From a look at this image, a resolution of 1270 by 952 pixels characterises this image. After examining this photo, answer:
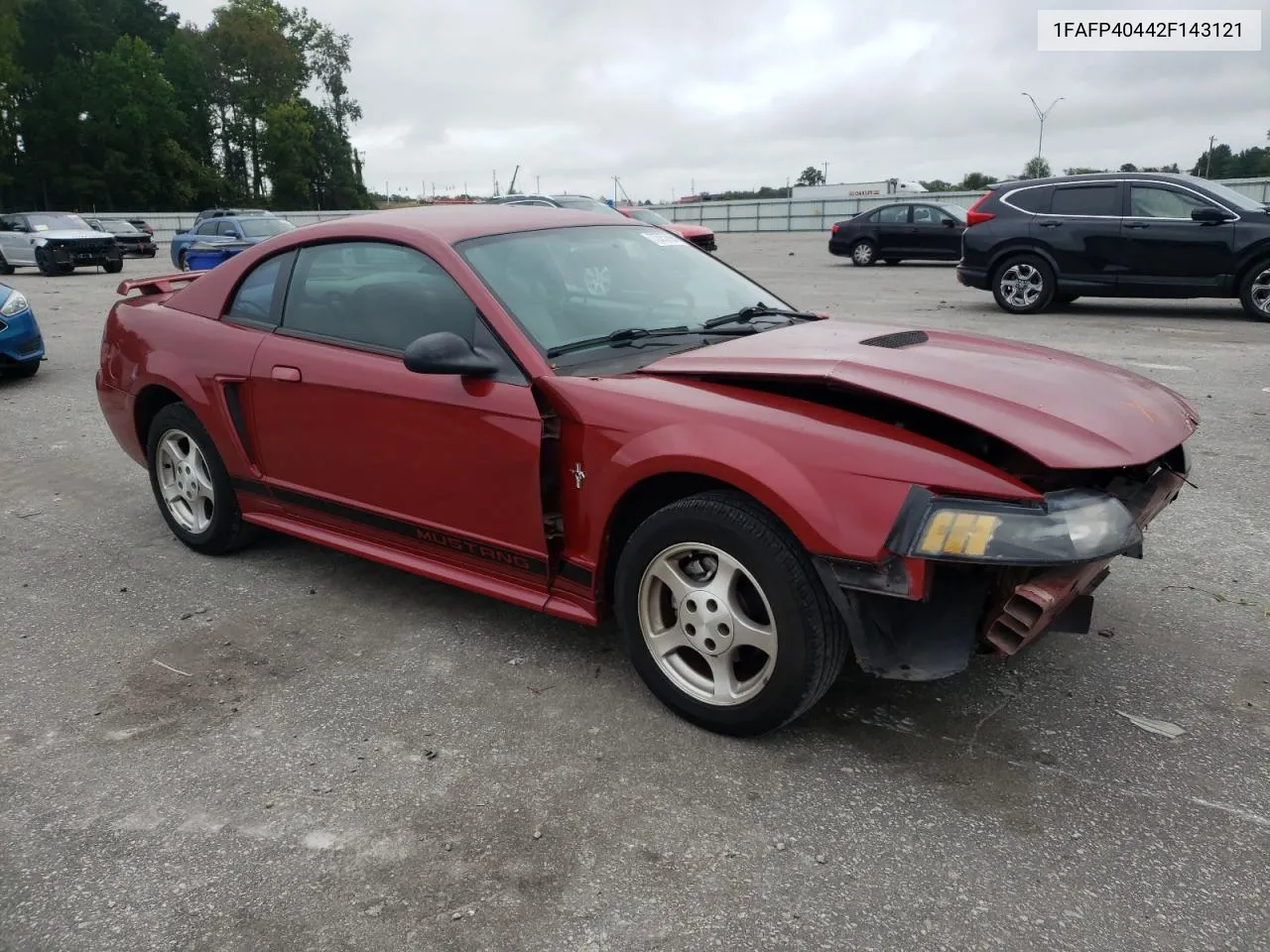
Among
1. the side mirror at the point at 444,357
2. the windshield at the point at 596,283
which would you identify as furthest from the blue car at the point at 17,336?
the side mirror at the point at 444,357

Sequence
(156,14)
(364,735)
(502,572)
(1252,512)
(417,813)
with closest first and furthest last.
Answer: (417,813) → (364,735) → (502,572) → (1252,512) → (156,14)

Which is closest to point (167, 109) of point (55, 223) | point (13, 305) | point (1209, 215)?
point (55, 223)

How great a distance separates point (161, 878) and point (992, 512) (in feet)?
7.13

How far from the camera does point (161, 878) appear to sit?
7.91 feet

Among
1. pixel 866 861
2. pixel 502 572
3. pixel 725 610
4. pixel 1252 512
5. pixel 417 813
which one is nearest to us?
pixel 866 861

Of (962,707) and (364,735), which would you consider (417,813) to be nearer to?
(364,735)

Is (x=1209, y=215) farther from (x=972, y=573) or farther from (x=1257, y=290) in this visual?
(x=972, y=573)

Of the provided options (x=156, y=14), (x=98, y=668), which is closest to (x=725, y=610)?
(x=98, y=668)

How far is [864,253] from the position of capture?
2155cm

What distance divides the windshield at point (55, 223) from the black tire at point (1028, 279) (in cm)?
2184

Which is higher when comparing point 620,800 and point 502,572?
point 502,572

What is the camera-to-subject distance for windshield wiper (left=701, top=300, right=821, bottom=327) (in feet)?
12.4

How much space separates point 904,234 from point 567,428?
19518 millimetres

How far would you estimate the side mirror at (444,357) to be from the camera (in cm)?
314
